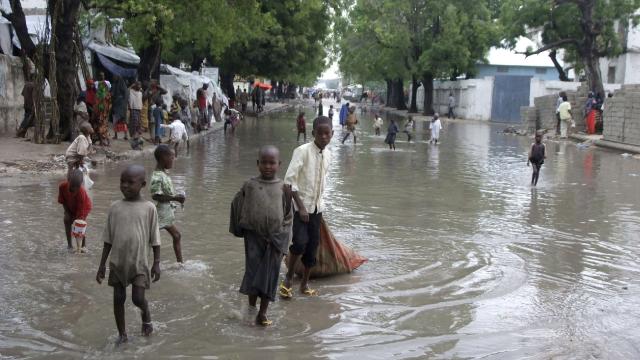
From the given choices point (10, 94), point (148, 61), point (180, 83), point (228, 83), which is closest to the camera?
point (10, 94)

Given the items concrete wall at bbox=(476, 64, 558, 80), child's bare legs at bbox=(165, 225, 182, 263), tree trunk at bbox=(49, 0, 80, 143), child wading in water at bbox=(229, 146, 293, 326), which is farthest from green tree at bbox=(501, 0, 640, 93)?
child wading in water at bbox=(229, 146, 293, 326)

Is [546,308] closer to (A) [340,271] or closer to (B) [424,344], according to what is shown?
(B) [424,344]

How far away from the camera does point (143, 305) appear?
190 inches

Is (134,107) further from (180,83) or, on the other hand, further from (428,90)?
(428,90)

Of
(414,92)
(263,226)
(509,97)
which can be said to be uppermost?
(414,92)

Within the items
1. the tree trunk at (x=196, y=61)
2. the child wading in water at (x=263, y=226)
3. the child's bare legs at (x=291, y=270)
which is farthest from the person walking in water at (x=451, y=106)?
the child wading in water at (x=263, y=226)

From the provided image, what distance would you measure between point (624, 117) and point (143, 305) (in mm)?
22394

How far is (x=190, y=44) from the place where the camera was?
116ft

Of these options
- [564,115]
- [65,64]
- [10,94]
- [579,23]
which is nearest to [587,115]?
[564,115]

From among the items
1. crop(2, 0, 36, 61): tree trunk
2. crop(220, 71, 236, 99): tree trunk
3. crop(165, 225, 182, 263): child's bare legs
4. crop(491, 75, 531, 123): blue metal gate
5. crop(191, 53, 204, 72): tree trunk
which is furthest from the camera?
crop(491, 75, 531, 123): blue metal gate

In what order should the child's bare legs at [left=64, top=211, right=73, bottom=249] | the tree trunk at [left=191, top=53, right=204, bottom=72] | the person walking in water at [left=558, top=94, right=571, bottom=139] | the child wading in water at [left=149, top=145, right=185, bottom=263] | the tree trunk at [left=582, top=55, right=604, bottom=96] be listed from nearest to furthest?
the child wading in water at [left=149, top=145, right=185, bottom=263] → the child's bare legs at [left=64, top=211, right=73, bottom=249] → the person walking in water at [left=558, top=94, right=571, bottom=139] → the tree trunk at [left=582, top=55, right=604, bottom=96] → the tree trunk at [left=191, top=53, right=204, bottom=72]

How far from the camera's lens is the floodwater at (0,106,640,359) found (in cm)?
501

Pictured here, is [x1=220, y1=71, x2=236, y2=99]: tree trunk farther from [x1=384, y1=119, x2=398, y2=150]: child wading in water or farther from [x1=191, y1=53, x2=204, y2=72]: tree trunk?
[x1=384, y1=119, x2=398, y2=150]: child wading in water

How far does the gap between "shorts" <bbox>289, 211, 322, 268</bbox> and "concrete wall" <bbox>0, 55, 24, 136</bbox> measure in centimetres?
1421
